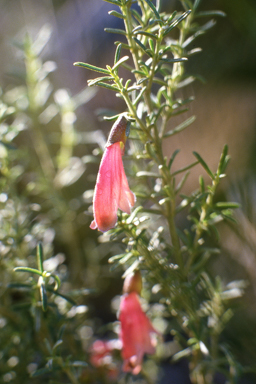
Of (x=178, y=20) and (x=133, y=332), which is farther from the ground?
(x=178, y=20)

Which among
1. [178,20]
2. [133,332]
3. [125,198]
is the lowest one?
[133,332]

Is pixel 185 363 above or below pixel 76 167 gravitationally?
below

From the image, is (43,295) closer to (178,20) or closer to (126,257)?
(126,257)

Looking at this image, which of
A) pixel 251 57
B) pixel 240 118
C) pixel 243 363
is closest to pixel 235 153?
pixel 240 118

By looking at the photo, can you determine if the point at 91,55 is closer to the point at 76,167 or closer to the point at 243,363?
the point at 76,167

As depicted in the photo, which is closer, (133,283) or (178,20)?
(178,20)

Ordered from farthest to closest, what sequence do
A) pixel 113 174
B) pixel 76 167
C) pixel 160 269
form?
pixel 76 167 < pixel 160 269 < pixel 113 174

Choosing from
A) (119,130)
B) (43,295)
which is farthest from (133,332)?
(119,130)
